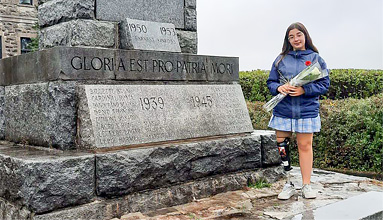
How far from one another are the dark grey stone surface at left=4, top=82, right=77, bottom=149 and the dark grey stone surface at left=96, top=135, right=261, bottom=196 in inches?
20.1

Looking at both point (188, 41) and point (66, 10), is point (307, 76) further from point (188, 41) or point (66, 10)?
point (66, 10)

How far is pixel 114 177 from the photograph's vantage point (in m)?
3.74

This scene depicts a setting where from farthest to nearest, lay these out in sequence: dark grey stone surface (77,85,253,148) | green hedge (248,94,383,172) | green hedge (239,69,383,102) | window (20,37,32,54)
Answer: window (20,37,32,54) < green hedge (239,69,383,102) < green hedge (248,94,383,172) < dark grey stone surface (77,85,253,148)

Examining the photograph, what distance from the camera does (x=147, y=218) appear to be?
370 cm

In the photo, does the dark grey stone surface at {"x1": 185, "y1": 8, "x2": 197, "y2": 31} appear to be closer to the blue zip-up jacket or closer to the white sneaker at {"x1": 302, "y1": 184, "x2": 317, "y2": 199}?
the blue zip-up jacket

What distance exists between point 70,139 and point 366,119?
4.73 meters

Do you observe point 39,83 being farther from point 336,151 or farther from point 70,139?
point 336,151

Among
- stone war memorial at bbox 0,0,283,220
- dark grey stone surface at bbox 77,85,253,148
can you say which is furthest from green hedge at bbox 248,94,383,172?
dark grey stone surface at bbox 77,85,253,148

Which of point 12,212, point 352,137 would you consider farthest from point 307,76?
point 352,137

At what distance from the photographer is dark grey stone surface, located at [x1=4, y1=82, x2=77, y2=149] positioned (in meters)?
3.94

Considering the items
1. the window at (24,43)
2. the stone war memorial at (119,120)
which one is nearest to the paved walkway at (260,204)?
the stone war memorial at (119,120)

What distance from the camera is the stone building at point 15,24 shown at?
2219 cm

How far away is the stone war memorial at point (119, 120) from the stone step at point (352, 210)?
3.35 feet

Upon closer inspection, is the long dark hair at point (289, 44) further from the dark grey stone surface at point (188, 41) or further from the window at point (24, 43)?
the window at point (24, 43)
